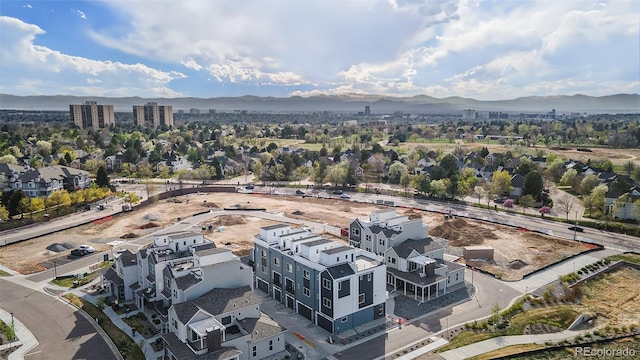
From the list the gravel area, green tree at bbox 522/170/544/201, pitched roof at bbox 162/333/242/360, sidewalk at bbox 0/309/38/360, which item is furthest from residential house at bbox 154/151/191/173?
pitched roof at bbox 162/333/242/360

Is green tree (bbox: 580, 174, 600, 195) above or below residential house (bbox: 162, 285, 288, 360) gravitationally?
above

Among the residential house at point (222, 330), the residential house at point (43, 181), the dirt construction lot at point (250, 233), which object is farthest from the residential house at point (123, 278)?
the residential house at point (43, 181)

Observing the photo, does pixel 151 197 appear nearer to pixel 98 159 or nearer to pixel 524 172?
pixel 98 159

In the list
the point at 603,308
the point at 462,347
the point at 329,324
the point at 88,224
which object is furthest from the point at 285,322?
the point at 88,224

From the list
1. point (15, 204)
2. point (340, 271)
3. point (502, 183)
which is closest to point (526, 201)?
point (502, 183)

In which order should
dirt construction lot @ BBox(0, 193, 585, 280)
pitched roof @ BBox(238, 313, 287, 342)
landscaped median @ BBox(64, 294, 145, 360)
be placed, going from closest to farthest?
pitched roof @ BBox(238, 313, 287, 342) < landscaped median @ BBox(64, 294, 145, 360) < dirt construction lot @ BBox(0, 193, 585, 280)

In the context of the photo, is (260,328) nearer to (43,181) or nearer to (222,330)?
(222,330)

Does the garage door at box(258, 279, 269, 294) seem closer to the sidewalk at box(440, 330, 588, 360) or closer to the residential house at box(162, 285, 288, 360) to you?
the residential house at box(162, 285, 288, 360)
